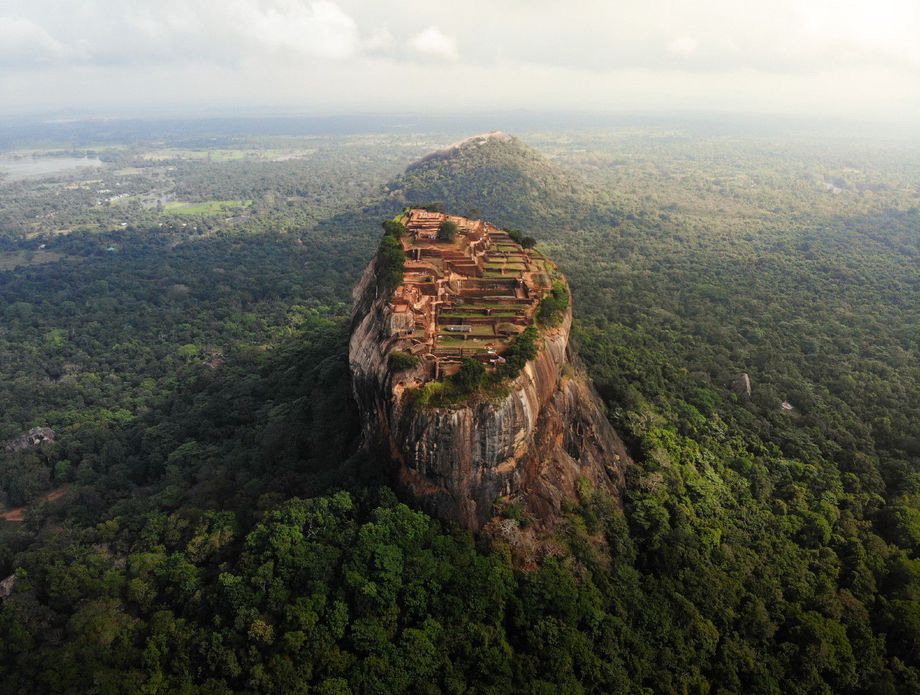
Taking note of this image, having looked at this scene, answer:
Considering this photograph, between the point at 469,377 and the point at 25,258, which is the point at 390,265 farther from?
the point at 25,258

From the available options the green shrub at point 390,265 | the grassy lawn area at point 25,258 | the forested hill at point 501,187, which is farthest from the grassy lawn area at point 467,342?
the grassy lawn area at point 25,258

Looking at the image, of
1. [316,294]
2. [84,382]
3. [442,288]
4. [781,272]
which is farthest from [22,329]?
[781,272]

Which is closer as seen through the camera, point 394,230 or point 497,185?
point 394,230

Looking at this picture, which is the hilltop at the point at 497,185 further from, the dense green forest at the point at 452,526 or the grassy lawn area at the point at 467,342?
the grassy lawn area at the point at 467,342

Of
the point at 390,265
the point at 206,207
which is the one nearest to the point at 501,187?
the point at 390,265

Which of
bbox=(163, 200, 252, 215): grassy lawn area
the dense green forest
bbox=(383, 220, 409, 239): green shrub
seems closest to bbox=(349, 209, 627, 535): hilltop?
the dense green forest

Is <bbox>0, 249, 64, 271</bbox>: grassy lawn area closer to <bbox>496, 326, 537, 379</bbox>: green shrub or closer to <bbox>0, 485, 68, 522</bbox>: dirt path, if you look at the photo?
<bbox>0, 485, 68, 522</bbox>: dirt path

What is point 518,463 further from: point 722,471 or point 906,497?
point 906,497
